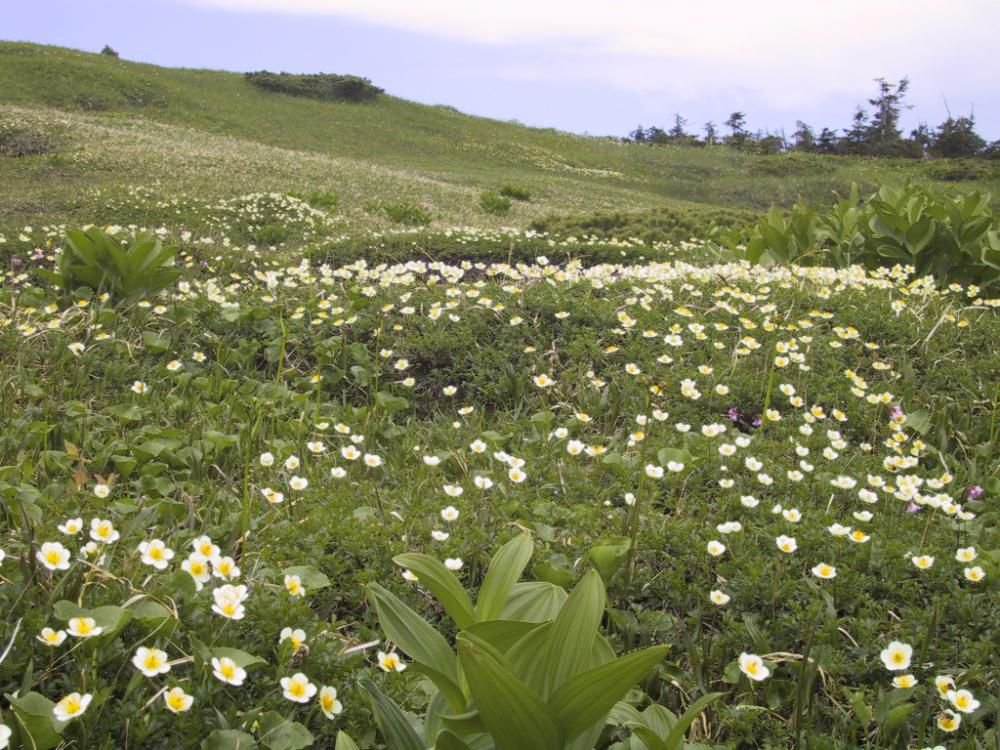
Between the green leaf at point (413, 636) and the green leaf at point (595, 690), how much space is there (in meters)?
0.38

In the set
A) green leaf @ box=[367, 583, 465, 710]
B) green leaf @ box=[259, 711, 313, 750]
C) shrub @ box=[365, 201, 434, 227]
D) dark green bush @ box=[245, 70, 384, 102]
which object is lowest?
green leaf @ box=[259, 711, 313, 750]

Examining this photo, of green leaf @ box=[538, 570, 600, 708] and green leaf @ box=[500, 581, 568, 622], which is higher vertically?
green leaf @ box=[538, 570, 600, 708]

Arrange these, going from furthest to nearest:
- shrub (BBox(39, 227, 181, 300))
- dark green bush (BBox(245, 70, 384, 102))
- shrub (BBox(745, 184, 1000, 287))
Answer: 1. dark green bush (BBox(245, 70, 384, 102))
2. shrub (BBox(745, 184, 1000, 287))
3. shrub (BBox(39, 227, 181, 300))

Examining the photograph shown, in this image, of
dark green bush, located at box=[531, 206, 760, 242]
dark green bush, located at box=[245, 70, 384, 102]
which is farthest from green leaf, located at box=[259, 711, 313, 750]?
dark green bush, located at box=[245, 70, 384, 102]

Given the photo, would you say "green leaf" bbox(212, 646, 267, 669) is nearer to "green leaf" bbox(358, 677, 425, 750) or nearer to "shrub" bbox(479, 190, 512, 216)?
"green leaf" bbox(358, 677, 425, 750)

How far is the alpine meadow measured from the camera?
2234mm

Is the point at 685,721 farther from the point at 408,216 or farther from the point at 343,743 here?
the point at 408,216

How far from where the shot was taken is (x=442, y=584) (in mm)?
2389

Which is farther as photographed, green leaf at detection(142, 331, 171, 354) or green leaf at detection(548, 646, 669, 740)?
green leaf at detection(142, 331, 171, 354)

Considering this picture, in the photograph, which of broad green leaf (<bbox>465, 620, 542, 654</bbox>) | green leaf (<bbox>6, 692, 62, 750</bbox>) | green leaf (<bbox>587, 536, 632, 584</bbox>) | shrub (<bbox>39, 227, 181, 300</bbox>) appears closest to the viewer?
green leaf (<bbox>6, 692, 62, 750</bbox>)

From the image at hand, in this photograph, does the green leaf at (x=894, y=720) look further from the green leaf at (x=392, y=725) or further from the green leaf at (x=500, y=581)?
the green leaf at (x=392, y=725)

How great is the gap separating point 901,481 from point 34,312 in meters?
5.84

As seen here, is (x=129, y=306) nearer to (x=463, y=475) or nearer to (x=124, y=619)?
(x=463, y=475)

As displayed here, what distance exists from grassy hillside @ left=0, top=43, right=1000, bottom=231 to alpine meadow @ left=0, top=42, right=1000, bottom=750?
303 inches
